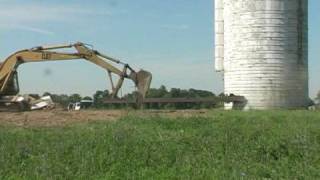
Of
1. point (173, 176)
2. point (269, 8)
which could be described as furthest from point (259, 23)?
point (173, 176)

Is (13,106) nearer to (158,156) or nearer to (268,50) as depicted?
(268,50)

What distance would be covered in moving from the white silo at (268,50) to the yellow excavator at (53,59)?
39.9ft

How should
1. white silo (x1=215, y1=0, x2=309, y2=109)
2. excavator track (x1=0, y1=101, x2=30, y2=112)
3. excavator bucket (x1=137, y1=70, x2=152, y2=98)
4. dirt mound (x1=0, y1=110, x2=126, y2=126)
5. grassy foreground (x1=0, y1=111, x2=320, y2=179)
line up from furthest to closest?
white silo (x1=215, y1=0, x2=309, y2=109) → excavator bucket (x1=137, y1=70, x2=152, y2=98) → excavator track (x1=0, y1=101, x2=30, y2=112) → dirt mound (x1=0, y1=110, x2=126, y2=126) → grassy foreground (x1=0, y1=111, x2=320, y2=179)

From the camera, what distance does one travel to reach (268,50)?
47.6 metres

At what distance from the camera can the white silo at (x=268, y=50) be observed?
47562 mm

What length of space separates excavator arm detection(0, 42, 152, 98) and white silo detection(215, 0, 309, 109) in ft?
39.9

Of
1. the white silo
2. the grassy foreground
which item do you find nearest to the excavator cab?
the white silo

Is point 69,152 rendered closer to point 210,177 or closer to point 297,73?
point 210,177

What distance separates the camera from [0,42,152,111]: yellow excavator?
37250mm

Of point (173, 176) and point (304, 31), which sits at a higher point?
point (304, 31)

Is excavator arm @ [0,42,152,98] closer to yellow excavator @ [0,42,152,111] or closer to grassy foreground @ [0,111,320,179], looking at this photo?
yellow excavator @ [0,42,152,111]

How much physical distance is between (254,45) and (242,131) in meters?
29.7

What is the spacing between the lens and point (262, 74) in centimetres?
4794

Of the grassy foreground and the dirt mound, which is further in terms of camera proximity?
the dirt mound
